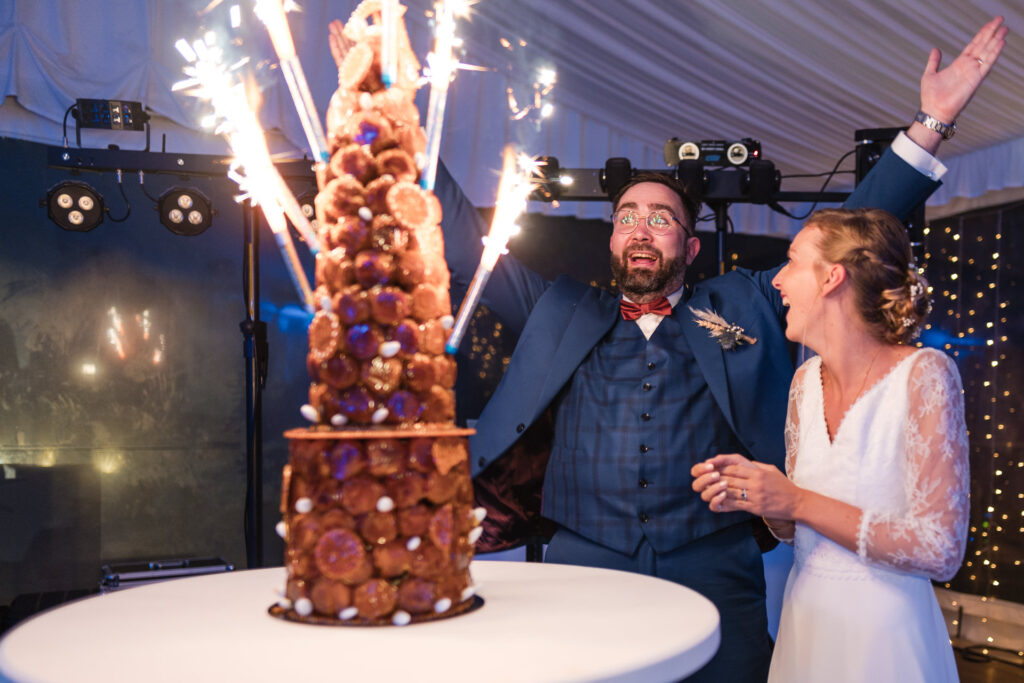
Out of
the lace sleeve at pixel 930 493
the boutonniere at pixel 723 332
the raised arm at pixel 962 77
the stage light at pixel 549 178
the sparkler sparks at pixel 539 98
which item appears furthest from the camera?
the sparkler sparks at pixel 539 98

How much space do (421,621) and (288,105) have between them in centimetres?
392

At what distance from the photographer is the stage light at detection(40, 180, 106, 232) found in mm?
4422

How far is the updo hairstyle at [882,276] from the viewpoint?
5.96 ft

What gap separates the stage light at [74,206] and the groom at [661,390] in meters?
2.89

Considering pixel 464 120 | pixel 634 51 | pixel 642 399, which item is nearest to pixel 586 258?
pixel 464 120

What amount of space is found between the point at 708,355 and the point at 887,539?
764 millimetres

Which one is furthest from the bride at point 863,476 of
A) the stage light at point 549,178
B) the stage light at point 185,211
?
the stage light at point 185,211

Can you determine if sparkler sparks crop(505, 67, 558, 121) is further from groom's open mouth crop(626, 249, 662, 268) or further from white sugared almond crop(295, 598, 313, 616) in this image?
white sugared almond crop(295, 598, 313, 616)

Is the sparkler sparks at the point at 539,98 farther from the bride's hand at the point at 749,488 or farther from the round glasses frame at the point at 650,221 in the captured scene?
the bride's hand at the point at 749,488

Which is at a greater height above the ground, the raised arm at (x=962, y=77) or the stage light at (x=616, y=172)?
the stage light at (x=616, y=172)

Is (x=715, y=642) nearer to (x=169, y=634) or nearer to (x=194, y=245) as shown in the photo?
(x=169, y=634)

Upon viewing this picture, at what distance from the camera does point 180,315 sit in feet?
18.5

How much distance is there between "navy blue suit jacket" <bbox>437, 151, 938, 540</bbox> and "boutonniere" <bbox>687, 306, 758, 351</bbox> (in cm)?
2

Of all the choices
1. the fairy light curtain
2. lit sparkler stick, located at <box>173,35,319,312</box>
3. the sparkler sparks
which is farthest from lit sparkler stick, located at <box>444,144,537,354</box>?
the fairy light curtain
